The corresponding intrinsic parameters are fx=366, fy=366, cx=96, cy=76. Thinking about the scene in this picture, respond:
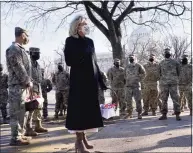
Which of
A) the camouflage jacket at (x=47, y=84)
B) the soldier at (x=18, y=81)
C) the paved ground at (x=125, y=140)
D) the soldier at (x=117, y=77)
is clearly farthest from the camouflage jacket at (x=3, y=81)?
the soldier at (x=18, y=81)

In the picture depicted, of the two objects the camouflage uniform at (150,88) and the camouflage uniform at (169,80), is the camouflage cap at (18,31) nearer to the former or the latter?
the camouflage uniform at (169,80)

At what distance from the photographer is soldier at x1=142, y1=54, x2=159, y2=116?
1201 centimetres

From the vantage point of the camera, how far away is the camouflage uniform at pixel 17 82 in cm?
612

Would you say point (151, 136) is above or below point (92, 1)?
below

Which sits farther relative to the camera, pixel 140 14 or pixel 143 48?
pixel 143 48

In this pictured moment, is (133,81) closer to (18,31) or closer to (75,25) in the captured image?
(18,31)

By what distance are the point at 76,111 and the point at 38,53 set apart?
324 cm

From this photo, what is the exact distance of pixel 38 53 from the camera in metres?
8.00

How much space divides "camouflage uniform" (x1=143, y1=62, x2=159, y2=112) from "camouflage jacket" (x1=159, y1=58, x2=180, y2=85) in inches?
67.2

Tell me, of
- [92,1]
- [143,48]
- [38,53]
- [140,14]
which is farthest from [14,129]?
[143,48]

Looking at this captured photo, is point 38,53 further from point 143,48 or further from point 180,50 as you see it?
point 180,50

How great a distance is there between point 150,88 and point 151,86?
3.5 inches

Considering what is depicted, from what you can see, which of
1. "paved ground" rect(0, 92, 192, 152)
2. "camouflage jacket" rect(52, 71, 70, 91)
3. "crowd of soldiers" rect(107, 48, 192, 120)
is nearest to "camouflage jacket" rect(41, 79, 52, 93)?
Answer: "camouflage jacket" rect(52, 71, 70, 91)

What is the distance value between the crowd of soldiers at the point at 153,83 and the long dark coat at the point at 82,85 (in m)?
5.11
